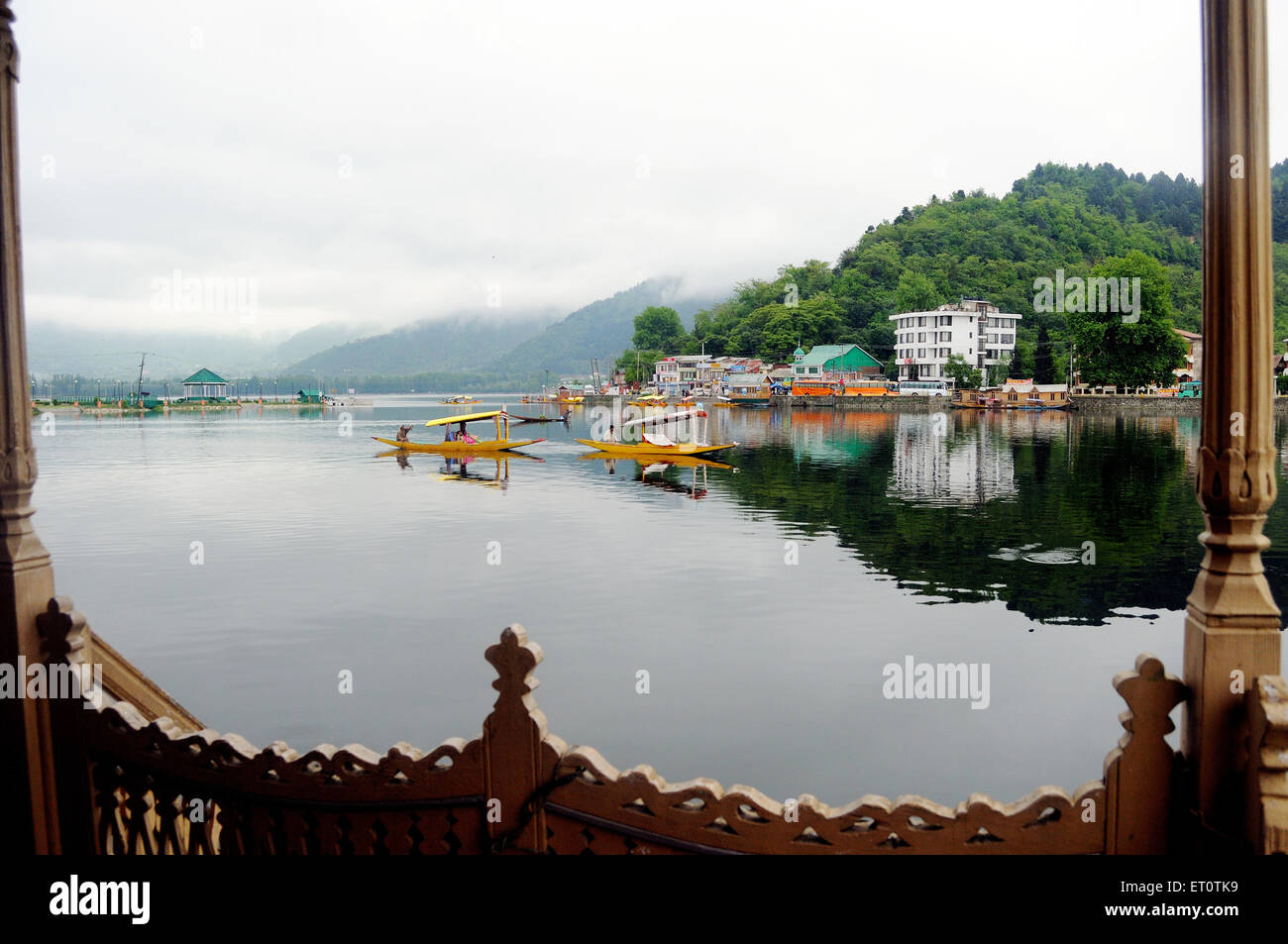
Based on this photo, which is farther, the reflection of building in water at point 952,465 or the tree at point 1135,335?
the tree at point 1135,335

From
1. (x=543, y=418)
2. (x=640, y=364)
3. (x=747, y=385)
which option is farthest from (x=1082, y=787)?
(x=640, y=364)

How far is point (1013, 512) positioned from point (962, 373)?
6131 centimetres

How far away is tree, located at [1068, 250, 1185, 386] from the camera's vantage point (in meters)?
66.1

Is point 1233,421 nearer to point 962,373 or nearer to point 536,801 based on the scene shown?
point 536,801

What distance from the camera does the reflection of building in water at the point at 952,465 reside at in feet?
98.2

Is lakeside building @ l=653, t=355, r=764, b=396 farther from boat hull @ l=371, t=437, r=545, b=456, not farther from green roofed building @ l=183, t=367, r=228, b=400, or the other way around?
boat hull @ l=371, t=437, r=545, b=456

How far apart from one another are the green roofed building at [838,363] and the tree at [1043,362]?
46.9ft

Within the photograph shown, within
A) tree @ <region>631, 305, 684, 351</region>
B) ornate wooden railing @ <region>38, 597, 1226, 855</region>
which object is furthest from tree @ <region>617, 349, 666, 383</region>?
ornate wooden railing @ <region>38, 597, 1226, 855</region>

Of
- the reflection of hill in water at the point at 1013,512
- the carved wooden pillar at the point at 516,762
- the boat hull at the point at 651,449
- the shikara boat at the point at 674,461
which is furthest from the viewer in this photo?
the boat hull at the point at 651,449

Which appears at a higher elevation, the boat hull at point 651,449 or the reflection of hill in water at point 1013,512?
the boat hull at point 651,449

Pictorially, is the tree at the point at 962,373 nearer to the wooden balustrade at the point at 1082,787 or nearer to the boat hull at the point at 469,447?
the boat hull at the point at 469,447

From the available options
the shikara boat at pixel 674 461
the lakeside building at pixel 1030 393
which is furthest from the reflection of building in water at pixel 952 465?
the lakeside building at pixel 1030 393

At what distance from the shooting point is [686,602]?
53.1 feet
